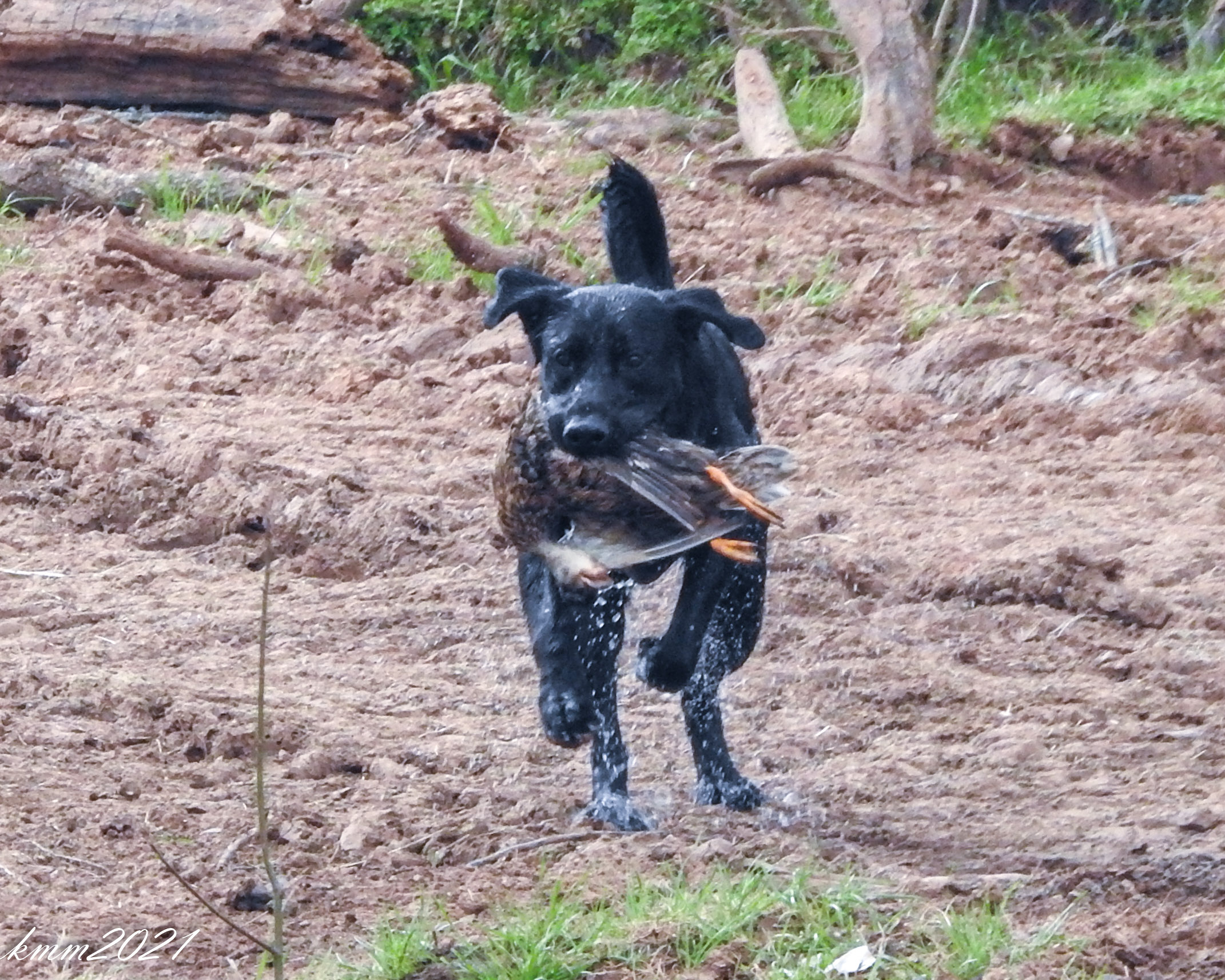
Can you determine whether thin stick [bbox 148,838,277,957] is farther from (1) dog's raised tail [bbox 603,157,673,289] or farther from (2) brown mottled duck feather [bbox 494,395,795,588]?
(1) dog's raised tail [bbox 603,157,673,289]

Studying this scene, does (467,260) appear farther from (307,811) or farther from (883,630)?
(307,811)

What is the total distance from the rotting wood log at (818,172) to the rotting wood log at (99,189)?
229 centimetres

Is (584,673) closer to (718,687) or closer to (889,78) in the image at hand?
(718,687)

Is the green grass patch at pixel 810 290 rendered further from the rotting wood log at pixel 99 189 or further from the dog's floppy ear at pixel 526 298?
the dog's floppy ear at pixel 526 298

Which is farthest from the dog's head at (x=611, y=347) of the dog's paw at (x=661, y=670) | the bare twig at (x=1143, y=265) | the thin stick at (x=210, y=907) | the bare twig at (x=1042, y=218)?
the bare twig at (x=1042, y=218)

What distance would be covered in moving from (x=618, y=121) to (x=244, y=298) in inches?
121

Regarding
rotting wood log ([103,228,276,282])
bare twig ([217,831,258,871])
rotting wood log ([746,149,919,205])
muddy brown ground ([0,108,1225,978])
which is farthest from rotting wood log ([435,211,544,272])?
bare twig ([217,831,258,871])

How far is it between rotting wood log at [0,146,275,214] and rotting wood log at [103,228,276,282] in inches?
29.4

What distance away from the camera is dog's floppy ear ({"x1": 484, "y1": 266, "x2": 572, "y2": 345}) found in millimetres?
3951

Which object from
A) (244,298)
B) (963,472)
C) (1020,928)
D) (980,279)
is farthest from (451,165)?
(1020,928)

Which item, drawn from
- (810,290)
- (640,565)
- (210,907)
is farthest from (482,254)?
(210,907)

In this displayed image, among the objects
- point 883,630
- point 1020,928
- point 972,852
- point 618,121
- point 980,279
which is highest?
point 1020,928

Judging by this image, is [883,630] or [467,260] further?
[467,260]

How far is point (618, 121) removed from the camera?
1036 cm
